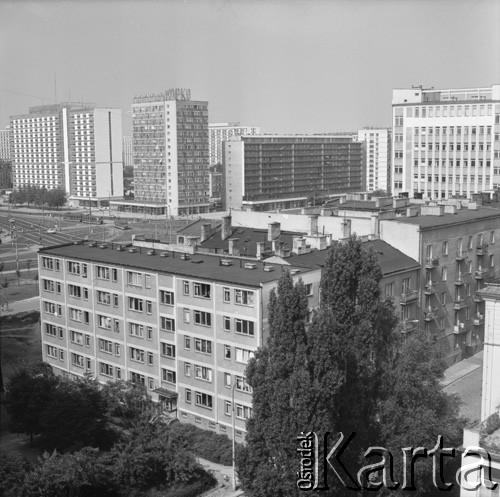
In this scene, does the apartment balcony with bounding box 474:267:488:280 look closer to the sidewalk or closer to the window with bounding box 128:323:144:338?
the sidewalk

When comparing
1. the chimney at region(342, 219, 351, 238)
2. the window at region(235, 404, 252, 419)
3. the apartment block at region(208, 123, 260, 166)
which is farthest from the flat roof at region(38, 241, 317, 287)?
the apartment block at region(208, 123, 260, 166)

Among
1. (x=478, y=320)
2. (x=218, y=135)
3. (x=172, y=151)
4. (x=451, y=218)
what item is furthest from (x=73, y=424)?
(x=218, y=135)

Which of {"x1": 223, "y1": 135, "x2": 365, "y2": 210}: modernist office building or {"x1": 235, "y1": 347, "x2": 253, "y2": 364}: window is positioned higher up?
{"x1": 223, "y1": 135, "x2": 365, "y2": 210}: modernist office building

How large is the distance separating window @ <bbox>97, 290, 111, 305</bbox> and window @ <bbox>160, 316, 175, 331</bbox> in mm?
1299

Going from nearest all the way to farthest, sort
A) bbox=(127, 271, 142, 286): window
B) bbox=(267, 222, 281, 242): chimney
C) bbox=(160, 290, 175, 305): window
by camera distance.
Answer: bbox=(160, 290, 175, 305): window
bbox=(127, 271, 142, 286): window
bbox=(267, 222, 281, 242): chimney

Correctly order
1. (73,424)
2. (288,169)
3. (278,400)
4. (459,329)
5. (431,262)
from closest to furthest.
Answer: (278,400) → (73,424) → (431,262) → (459,329) → (288,169)

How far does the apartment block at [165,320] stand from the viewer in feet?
36.6

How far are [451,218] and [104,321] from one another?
738cm

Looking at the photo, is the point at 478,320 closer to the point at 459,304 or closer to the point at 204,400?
the point at 459,304

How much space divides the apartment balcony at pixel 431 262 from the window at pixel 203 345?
15.8 feet

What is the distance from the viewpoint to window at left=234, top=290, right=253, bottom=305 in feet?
35.9

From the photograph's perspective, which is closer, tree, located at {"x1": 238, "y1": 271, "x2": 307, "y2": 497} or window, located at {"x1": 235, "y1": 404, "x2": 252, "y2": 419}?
tree, located at {"x1": 238, "y1": 271, "x2": 307, "y2": 497}

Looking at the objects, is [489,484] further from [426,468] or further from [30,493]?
[30,493]

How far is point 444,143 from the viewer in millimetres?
28828
